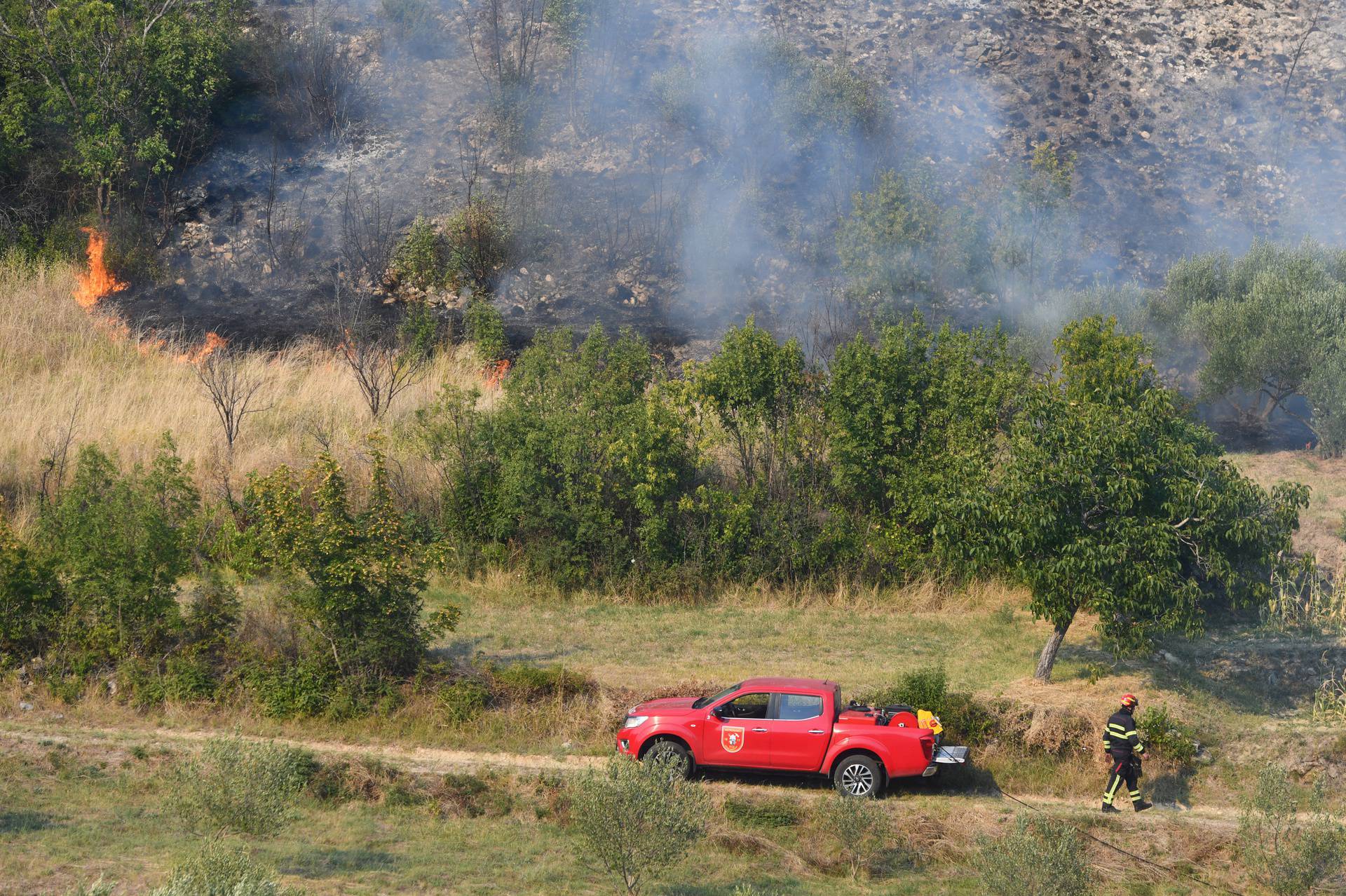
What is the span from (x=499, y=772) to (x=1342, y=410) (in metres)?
20.5

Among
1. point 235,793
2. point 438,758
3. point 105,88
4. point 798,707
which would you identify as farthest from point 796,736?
point 105,88

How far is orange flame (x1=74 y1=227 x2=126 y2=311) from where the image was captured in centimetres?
3362

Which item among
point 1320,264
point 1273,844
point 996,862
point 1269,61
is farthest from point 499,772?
point 1269,61

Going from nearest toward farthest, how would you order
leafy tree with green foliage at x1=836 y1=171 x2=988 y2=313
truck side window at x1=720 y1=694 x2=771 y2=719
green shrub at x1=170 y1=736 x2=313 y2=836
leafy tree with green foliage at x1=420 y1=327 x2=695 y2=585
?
green shrub at x1=170 y1=736 x2=313 y2=836, truck side window at x1=720 y1=694 x2=771 y2=719, leafy tree with green foliage at x1=420 y1=327 x2=695 y2=585, leafy tree with green foliage at x1=836 y1=171 x2=988 y2=313

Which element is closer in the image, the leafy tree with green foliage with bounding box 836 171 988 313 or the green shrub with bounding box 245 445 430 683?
the green shrub with bounding box 245 445 430 683

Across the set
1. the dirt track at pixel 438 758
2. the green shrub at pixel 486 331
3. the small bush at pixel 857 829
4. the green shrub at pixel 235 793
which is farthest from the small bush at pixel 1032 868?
the green shrub at pixel 486 331

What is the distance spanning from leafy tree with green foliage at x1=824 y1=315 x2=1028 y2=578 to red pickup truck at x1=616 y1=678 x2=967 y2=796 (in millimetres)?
8282

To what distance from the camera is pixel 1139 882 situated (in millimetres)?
13273

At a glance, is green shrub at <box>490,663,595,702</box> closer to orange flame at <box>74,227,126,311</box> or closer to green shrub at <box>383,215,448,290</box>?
green shrub at <box>383,215,448,290</box>

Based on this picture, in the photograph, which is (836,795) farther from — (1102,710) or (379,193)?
(379,193)

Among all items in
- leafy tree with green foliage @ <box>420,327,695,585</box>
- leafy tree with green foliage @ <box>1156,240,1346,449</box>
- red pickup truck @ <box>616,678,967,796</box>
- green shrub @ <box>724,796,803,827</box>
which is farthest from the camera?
leafy tree with green foliage @ <box>1156,240,1346,449</box>

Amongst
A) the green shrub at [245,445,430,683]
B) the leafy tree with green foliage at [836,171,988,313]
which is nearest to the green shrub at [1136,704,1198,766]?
the green shrub at [245,445,430,683]

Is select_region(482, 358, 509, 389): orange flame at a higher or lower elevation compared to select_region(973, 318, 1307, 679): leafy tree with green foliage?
higher

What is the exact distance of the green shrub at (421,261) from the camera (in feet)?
111
